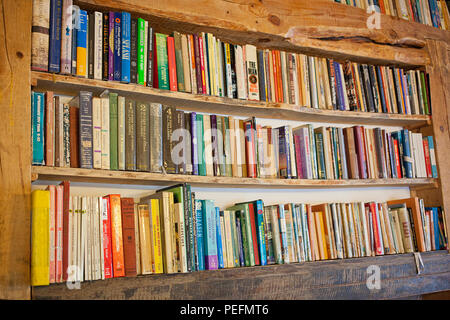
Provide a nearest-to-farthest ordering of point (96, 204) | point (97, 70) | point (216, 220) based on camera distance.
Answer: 1. point (96, 204)
2. point (97, 70)
3. point (216, 220)

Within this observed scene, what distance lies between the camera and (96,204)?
165cm

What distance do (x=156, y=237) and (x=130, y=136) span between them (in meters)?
0.41

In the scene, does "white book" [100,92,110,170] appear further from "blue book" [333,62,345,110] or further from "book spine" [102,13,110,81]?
"blue book" [333,62,345,110]

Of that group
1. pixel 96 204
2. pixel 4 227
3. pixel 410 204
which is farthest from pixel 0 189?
pixel 410 204

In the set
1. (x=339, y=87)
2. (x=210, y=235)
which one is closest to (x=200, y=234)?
(x=210, y=235)

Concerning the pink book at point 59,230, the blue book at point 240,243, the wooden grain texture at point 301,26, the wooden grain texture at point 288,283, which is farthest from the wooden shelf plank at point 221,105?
the wooden grain texture at point 288,283

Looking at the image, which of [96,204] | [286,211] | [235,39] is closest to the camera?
[96,204]

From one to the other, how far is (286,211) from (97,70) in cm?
104

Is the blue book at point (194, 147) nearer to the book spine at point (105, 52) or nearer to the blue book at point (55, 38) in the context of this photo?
the book spine at point (105, 52)

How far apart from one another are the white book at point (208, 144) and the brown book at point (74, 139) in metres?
0.55

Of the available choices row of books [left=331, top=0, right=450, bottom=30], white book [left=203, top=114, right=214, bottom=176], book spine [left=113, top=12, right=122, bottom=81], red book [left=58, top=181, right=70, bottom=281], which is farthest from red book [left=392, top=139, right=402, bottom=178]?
red book [left=58, top=181, right=70, bottom=281]

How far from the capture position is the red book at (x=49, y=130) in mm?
1637

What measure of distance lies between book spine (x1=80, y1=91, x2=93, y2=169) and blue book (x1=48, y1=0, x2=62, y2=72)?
143mm

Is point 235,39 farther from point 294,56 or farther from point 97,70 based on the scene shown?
point 97,70
